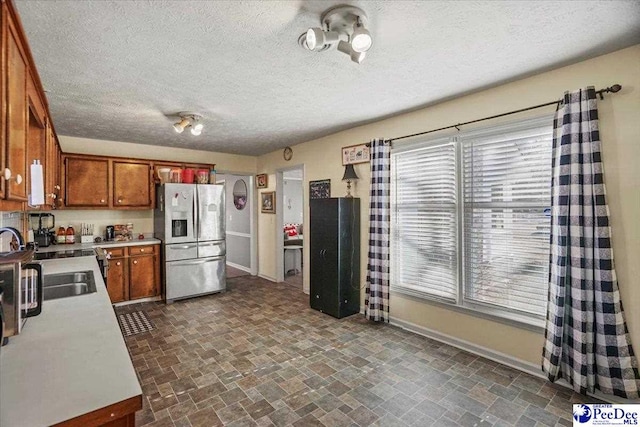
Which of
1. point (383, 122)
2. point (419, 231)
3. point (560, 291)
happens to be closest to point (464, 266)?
point (419, 231)

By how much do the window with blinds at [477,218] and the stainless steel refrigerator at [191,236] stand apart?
2.88 meters

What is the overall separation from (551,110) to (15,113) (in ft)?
11.0

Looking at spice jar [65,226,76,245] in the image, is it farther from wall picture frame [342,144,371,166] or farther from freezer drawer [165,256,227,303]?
wall picture frame [342,144,371,166]

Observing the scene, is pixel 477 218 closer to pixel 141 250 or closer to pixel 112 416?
pixel 112 416

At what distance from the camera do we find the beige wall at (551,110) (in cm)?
207

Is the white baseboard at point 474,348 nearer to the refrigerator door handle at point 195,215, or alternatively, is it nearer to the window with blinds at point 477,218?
the window with blinds at point 477,218

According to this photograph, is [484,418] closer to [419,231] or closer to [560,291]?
[560,291]

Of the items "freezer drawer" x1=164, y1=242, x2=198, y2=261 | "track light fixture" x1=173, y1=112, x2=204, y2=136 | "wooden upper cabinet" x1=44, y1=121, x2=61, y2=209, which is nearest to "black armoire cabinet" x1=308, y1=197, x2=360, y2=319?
"track light fixture" x1=173, y1=112, x2=204, y2=136

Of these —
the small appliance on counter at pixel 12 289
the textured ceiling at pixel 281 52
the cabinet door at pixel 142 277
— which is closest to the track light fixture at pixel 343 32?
the textured ceiling at pixel 281 52

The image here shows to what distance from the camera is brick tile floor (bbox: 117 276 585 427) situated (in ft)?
6.79

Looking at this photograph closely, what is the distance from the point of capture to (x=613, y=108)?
213cm

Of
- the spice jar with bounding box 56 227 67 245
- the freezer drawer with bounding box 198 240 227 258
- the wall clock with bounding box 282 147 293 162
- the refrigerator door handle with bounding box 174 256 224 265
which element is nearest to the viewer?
the spice jar with bounding box 56 227 67 245

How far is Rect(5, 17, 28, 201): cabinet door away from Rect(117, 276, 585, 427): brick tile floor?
1669mm

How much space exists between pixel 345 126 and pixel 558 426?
3472 mm
